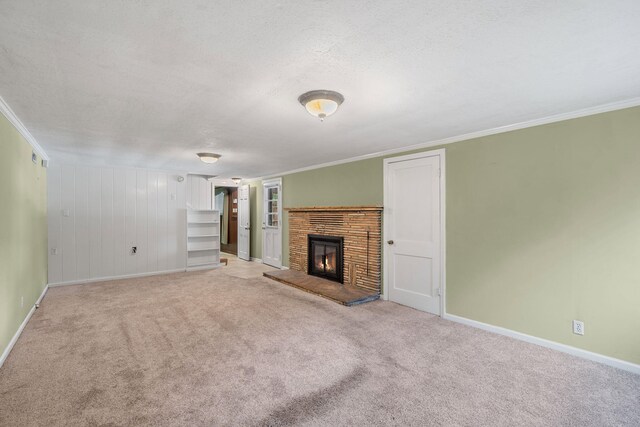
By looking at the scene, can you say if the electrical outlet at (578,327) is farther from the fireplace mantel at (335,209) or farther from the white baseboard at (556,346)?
the fireplace mantel at (335,209)

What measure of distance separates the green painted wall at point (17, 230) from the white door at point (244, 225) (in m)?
4.39

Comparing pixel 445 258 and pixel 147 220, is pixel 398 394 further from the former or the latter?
pixel 147 220

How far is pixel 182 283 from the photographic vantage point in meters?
5.66

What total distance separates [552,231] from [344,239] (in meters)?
2.97

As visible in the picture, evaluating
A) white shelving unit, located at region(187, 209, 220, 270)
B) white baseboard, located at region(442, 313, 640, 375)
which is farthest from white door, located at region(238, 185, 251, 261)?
white baseboard, located at region(442, 313, 640, 375)

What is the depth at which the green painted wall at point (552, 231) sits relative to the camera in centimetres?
259

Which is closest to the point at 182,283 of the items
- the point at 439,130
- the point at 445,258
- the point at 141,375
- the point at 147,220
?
the point at 147,220

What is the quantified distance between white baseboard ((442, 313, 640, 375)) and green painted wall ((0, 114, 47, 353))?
4.76m

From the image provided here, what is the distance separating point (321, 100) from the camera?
7.77 feet

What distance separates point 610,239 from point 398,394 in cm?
235

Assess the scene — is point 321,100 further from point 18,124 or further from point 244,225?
point 244,225

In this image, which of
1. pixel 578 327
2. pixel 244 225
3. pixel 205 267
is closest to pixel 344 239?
pixel 578 327

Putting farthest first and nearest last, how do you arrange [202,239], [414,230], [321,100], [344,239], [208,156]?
[202,239], [344,239], [208,156], [414,230], [321,100]

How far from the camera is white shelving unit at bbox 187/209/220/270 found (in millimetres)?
7094
